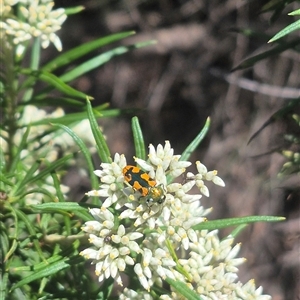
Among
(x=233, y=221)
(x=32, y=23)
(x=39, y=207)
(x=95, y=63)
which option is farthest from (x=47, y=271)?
(x=95, y=63)

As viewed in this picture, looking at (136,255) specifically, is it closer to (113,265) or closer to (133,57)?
(113,265)

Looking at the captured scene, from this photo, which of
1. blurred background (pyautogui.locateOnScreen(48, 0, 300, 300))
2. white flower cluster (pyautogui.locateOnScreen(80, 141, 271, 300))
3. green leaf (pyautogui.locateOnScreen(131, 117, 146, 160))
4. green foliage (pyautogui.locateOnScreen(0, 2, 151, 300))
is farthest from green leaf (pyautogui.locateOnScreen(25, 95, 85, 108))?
blurred background (pyautogui.locateOnScreen(48, 0, 300, 300))

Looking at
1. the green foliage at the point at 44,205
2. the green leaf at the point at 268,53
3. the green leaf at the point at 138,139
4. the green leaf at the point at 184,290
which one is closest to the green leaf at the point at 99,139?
the green foliage at the point at 44,205

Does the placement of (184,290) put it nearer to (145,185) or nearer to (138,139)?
(145,185)

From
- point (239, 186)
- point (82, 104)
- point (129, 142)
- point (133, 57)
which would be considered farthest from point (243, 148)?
point (82, 104)

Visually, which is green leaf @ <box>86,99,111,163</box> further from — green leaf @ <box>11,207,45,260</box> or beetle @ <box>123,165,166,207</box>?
green leaf @ <box>11,207,45,260</box>

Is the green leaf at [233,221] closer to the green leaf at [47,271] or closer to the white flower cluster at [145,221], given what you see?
the white flower cluster at [145,221]
